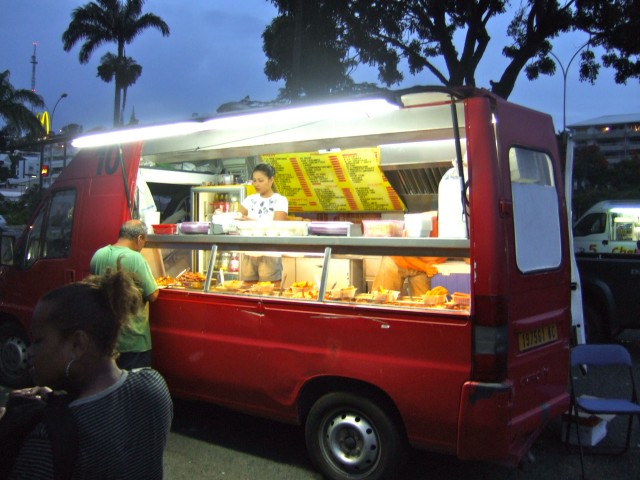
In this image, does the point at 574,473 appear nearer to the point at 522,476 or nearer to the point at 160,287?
the point at 522,476

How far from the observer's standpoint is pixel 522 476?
421cm

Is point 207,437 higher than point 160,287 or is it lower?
lower

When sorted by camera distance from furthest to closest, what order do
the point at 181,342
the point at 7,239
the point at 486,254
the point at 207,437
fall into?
the point at 7,239 → the point at 207,437 → the point at 181,342 → the point at 486,254

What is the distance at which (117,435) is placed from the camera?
5.17 ft

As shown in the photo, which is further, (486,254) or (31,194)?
(31,194)

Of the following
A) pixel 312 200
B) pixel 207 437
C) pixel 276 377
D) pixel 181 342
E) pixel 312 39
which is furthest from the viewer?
pixel 312 39

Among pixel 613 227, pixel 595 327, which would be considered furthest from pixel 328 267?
pixel 613 227

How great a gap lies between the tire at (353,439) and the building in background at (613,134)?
352 ft

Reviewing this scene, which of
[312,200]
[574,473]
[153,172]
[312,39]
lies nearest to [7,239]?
[153,172]

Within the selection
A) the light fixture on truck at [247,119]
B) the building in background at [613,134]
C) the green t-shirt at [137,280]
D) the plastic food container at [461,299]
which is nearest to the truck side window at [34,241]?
the light fixture on truck at [247,119]

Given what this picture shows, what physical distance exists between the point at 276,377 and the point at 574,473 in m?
2.26

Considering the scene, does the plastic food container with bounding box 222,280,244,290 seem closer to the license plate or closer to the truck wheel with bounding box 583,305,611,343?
the license plate

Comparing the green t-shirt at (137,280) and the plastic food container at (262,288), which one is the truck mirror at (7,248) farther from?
the plastic food container at (262,288)

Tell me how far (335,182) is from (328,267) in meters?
2.70
